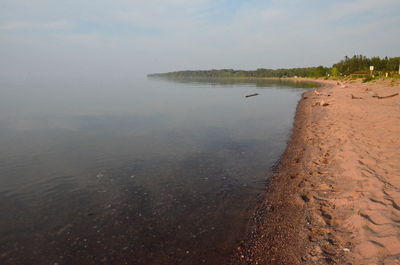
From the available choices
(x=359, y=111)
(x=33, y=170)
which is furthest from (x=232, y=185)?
(x=359, y=111)

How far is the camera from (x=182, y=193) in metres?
10.5

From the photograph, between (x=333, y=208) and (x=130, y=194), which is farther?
(x=130, y=194)

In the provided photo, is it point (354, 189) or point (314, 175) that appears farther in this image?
point (314, 175)

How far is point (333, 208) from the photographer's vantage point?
304 inches

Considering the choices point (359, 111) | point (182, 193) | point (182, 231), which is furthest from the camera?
point (359, 111)

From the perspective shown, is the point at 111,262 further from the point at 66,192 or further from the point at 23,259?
the point at 66,192

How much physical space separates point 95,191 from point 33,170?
542 cm

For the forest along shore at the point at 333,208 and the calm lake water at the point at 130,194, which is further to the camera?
the calm lake water at the point at 130,194

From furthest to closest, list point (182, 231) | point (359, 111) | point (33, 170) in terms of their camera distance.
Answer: point (359, 111)
point (33, 170)
point (182, 231)

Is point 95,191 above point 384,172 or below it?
below

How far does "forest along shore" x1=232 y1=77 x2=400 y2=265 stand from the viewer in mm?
5878

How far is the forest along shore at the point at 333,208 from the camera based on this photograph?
5878 millimetres

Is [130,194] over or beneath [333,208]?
beneath

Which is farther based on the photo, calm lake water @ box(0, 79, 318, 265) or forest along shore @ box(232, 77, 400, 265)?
calm lake water @ box(0, 79, 318, 265)
